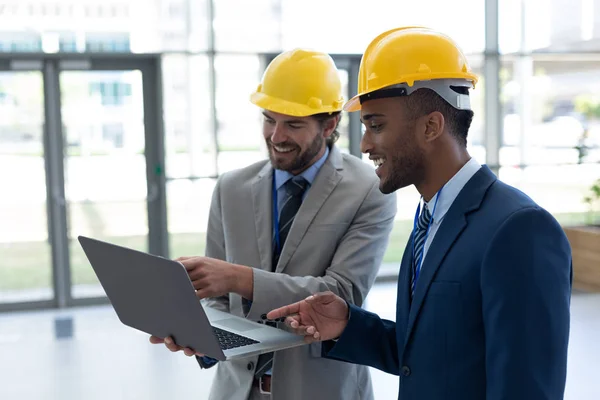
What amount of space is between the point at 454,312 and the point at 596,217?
7879 millimetres

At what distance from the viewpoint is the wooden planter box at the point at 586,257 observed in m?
7.05

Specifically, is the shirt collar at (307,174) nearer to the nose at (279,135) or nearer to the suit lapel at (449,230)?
the nose at (279,135)

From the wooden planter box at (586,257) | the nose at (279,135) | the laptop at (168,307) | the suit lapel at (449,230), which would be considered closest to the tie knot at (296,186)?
the nose at (279,135)

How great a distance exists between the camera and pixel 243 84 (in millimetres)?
7348

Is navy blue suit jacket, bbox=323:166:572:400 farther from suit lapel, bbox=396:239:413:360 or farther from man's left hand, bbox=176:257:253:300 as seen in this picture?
man's left hand, bbox=176:257:253:300

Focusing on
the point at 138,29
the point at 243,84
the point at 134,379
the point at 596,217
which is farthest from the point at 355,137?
the point at 134,379

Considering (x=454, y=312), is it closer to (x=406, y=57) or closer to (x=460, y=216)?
(x=460, y=216)

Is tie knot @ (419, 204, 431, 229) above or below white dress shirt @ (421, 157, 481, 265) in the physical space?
below

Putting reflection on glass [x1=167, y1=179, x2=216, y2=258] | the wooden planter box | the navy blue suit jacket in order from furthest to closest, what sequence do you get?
1. reflection on glass [x1=167, y1=179, x2=216, y2=258]
2. the wooden planter box
3. the navy blue suit jacket

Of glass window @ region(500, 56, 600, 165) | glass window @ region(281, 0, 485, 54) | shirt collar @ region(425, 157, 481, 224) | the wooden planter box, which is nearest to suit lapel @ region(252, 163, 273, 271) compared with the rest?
shirt collar @ region(425, 157, 481, 224)

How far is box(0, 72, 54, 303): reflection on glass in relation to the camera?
268 inches

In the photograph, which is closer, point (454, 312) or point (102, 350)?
point (454, 312)

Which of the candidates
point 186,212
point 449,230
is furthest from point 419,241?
point 186,212

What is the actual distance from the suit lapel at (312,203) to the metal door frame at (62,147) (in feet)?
17.5
